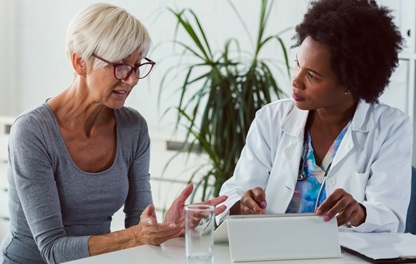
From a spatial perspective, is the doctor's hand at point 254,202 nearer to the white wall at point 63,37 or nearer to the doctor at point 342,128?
the doctor at point 342,128

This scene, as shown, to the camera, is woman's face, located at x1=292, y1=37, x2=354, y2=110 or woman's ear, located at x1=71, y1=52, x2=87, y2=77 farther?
woman's face, located at x1=292, y1=37, x2=354, y2=110

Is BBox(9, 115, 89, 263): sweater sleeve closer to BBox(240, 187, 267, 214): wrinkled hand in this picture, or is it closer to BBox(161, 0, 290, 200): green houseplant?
BBox(240, 187, 267, 214): wrinkled hand

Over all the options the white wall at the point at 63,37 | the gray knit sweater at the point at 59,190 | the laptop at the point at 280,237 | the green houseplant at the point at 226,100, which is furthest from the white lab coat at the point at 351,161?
the white wall at the point at 63,37

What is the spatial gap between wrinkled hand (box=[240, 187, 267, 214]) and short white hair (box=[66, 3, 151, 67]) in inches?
20.8

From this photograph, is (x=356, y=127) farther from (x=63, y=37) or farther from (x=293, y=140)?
(x=63, y=37)

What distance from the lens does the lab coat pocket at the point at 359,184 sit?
2.55m

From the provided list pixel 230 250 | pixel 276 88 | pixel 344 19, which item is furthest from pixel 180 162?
pixel 230 250

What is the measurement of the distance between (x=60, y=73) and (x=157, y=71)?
693 millimetres

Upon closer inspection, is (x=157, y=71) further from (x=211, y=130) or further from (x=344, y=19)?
(x=344, y=19)

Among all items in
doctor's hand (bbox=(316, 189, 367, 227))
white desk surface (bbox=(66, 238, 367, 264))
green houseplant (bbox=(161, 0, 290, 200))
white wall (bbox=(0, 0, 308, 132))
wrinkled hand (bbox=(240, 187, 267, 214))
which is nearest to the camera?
white desk surface (bbox=(66, 238, 367, 264))

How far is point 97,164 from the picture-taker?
253 centimetres

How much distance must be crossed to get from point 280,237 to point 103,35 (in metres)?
0.80

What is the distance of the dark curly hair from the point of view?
2561 mm

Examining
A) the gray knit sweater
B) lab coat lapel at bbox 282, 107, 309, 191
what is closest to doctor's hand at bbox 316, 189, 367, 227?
lab coat lapel at bbox 282, 107, 309, 191
